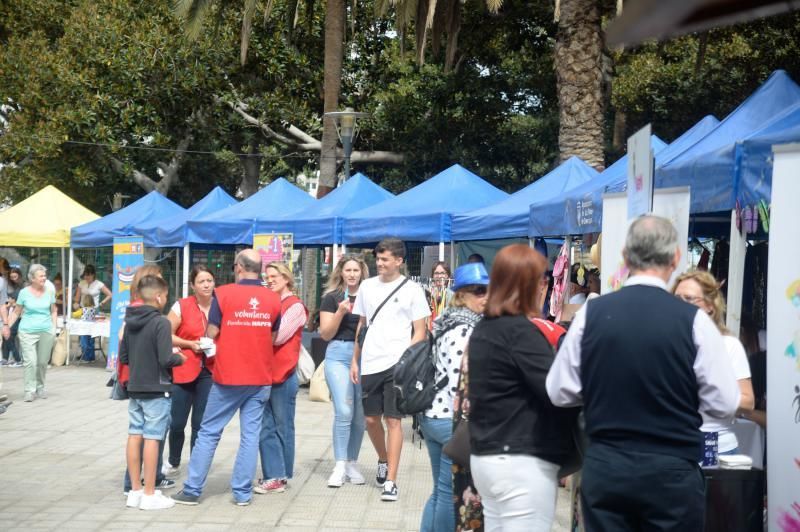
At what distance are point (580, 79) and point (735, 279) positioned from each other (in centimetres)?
1045

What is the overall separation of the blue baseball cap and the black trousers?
1.67 meters

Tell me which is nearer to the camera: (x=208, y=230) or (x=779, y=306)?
(x=779, y=306)

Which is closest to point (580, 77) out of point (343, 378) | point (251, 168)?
point (343, 378)

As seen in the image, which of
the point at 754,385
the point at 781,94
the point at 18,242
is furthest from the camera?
the point at 18,242

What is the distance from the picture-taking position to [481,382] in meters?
4.02

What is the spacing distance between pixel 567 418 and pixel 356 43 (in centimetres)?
2513

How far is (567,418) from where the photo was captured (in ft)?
13.0

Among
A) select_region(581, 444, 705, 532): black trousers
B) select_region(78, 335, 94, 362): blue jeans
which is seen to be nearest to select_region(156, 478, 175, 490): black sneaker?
select_region(581, 444, 705, 532): black trousers

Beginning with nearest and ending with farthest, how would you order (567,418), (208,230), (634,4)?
(634,4) < (567,418) < (208,230)

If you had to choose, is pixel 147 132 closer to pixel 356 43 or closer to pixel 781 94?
pixel 356 43

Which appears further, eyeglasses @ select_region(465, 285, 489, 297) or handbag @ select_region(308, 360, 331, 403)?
handbag @ select_region(308, 360, 331, 403)

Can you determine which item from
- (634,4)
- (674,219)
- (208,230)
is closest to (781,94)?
(674,219)

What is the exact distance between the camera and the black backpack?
546cm

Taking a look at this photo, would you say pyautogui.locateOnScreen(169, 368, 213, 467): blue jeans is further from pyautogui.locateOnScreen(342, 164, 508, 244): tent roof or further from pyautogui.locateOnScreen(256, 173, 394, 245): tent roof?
pyautogui.locateOnScreen(256, 173, 394, 245): tent roof
